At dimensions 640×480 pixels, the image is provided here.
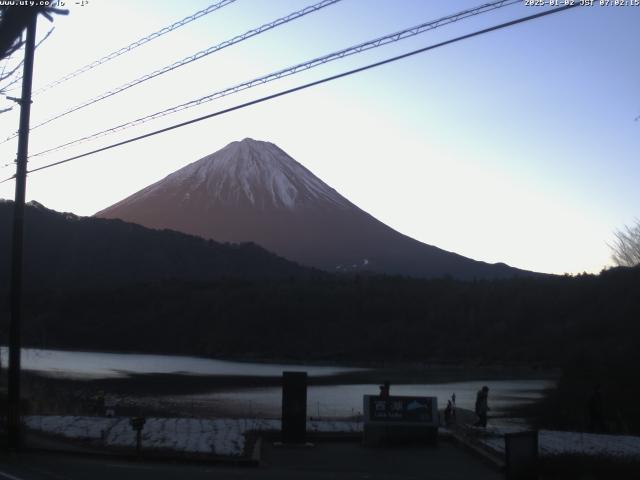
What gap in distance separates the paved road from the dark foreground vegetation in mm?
60155

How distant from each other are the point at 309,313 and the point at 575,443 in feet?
289

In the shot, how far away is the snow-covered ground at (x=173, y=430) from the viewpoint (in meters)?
18.1

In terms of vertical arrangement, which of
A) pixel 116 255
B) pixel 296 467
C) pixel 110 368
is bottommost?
pixel 110 368

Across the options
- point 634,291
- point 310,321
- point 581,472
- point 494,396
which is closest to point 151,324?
point 310,321

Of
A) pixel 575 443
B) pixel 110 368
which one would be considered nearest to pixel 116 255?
pixel 110 368

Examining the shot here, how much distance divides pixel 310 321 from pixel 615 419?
7657 centimetres

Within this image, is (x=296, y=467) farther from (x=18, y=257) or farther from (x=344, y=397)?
(x=344, y=397)

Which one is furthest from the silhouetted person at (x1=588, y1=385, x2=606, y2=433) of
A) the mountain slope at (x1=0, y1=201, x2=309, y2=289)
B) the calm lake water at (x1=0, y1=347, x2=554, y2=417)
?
the mountain slope at (x1=0, y1=201, x2=309, y2=289)

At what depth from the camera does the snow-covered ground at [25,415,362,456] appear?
18.1m

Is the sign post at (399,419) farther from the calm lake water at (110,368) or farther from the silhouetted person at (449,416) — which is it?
the calm lake water at (110,368)

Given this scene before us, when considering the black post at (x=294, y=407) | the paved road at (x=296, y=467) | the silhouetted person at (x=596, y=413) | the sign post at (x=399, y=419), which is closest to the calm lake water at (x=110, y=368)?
the silhouetted person at (x=596, y=413)

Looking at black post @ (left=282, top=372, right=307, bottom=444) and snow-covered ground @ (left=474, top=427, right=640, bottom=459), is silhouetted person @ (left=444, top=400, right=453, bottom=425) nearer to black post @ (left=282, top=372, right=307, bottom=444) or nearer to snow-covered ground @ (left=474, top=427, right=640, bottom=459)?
snow-covered ground @ (left=474, top=427, right=640, bottom=459)

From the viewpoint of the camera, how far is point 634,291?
71.5 m

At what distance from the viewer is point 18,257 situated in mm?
18297
